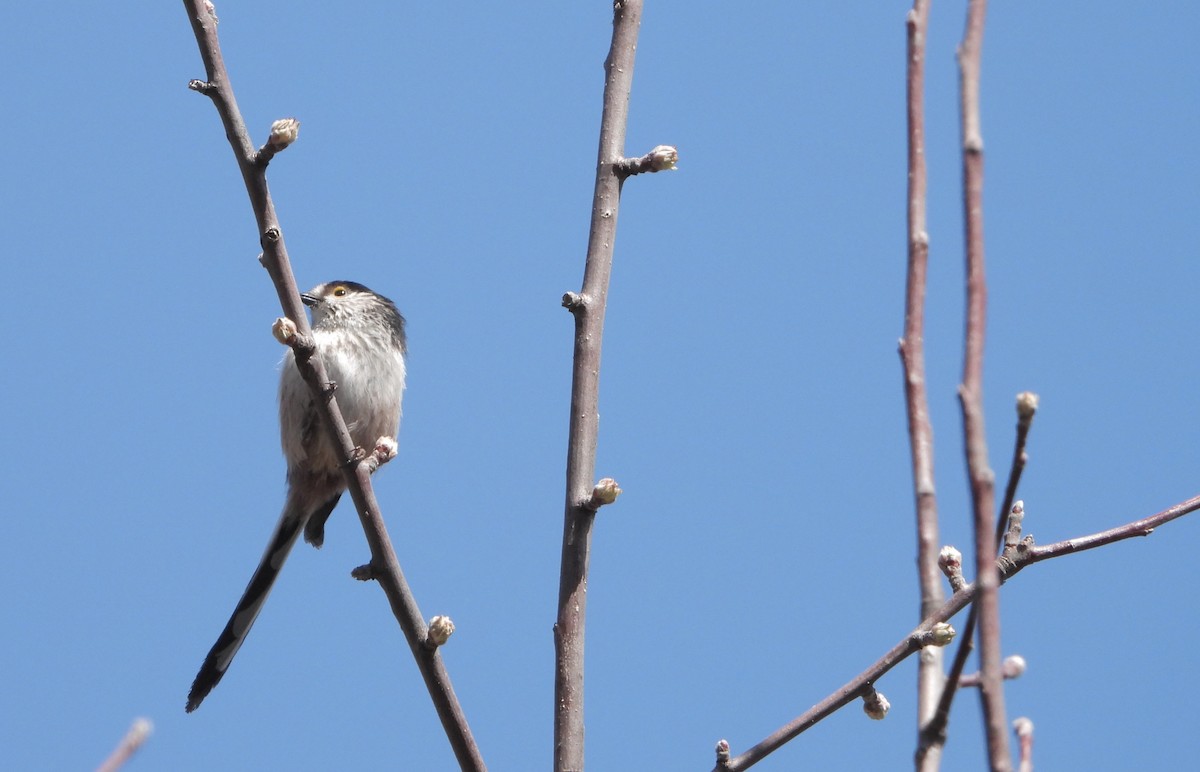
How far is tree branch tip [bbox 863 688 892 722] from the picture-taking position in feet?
8.60

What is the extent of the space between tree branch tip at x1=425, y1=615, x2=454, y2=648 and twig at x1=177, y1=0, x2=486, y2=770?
0.04 ft

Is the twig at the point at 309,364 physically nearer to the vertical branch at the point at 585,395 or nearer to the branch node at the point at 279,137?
the branch node at the point at 279,137

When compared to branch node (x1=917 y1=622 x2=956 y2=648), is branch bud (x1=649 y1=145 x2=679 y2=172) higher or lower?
higher

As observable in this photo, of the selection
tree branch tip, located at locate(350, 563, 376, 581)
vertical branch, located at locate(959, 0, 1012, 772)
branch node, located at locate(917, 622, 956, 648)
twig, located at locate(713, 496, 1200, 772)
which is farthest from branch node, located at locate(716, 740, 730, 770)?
vertical branch, located at locate(959, 0, 1012, 772)

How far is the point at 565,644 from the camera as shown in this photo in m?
2.64

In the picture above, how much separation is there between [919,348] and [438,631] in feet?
5.15

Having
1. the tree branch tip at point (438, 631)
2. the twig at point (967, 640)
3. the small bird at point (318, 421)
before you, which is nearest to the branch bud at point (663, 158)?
the tree branch tip at point (438, 631)

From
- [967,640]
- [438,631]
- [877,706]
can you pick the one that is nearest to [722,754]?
[877,706]

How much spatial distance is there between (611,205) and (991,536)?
5.77 feet

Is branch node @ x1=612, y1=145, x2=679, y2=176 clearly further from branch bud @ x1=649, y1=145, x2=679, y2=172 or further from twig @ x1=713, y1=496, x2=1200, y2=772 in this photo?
twig @ x1=713, y1=496, x2=1200, y2=772

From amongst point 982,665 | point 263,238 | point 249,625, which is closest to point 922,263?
point 982,665

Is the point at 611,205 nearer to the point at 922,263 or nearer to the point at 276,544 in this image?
the point at 922,263

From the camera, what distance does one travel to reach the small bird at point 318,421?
5070mm

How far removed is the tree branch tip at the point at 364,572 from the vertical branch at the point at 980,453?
1.85 m
